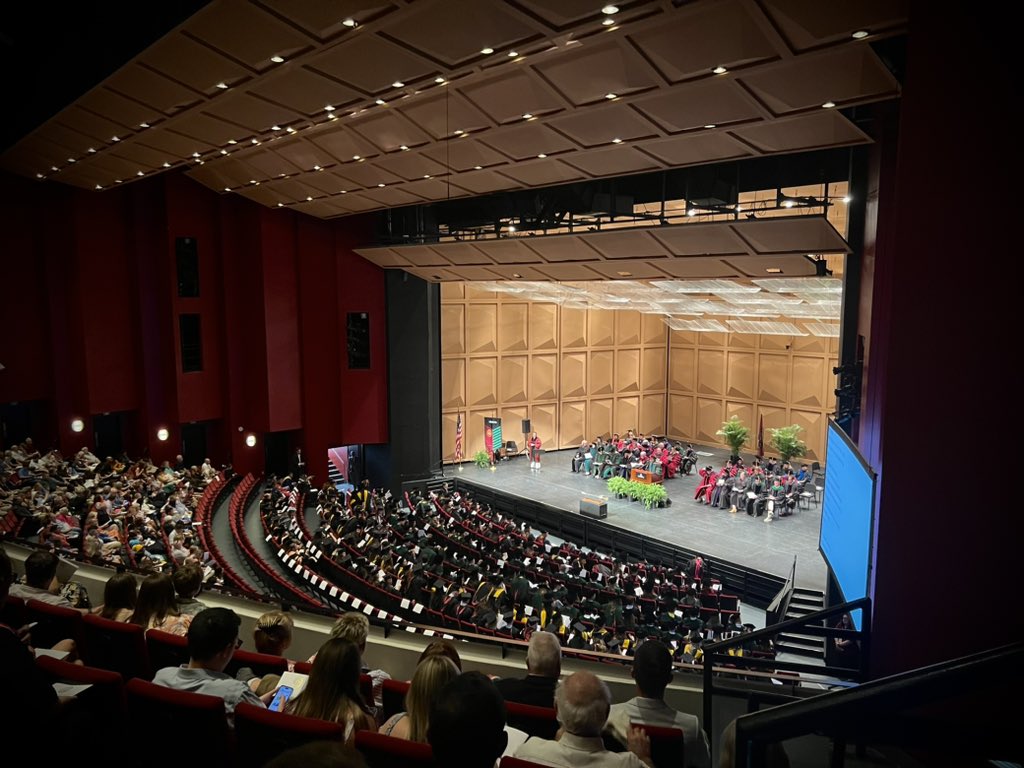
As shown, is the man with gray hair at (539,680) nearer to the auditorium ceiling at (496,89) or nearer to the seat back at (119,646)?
the seat back at (119,646)

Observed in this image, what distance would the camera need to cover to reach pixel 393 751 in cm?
222

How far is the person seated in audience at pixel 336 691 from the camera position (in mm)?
2686

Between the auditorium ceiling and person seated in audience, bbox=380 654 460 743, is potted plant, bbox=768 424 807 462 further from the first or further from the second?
person seated in audience, bbox=380 654 460 743

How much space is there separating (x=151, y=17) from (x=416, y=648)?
552 cm

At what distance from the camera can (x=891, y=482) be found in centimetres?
396

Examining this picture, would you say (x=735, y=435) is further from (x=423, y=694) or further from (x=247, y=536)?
(x=423, y=694)

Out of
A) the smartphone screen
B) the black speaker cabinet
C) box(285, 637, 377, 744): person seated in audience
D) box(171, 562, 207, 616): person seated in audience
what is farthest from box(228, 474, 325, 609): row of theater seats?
the black speaker cabinet

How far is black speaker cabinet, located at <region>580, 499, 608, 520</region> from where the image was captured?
16188 mm

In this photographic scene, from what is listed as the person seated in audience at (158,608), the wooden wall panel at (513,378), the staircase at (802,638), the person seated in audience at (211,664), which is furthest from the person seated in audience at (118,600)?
the wooden wall panel at (513,378)

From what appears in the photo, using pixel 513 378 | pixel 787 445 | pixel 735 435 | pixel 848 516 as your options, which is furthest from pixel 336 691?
pixel 513 378

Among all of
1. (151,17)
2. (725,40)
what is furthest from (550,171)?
(151,17)

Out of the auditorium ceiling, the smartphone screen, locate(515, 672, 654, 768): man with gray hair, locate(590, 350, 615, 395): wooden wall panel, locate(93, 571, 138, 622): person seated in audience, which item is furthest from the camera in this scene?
locate(590, 350, 615, 395): wooden wall panel

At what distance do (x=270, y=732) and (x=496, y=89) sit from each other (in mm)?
6835

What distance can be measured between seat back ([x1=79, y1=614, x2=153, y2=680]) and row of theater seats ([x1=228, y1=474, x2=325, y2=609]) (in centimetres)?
184
